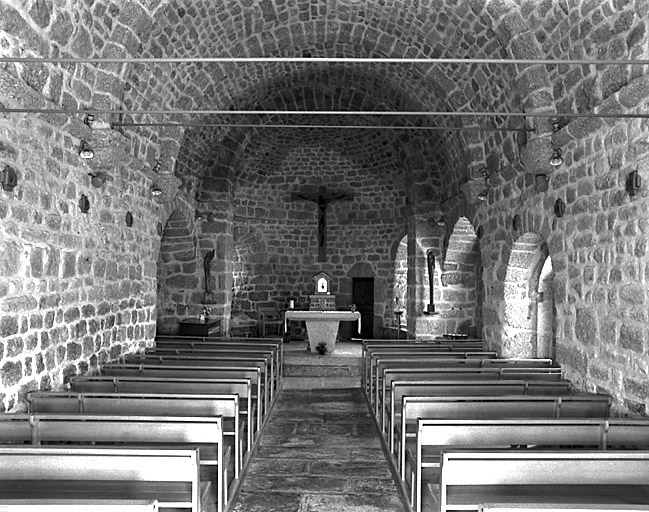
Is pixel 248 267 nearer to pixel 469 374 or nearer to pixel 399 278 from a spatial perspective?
pixel 399 278

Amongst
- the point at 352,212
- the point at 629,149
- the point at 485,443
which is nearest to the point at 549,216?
the point at 629,149

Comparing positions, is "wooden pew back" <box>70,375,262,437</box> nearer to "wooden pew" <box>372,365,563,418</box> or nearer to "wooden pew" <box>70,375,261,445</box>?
"wooden pew" <box>70,375,261,445</box>

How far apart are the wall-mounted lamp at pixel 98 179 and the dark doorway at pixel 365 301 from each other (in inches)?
405

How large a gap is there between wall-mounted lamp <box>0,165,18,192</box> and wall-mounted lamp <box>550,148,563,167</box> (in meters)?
5.62

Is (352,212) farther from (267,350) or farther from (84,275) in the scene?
(84,275)

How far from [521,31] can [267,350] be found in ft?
18.3

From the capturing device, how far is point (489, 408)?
4969mm

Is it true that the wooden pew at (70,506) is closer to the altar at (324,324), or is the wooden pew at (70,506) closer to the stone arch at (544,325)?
the stone arch at (544,325)

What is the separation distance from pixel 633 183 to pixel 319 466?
13.3 ft

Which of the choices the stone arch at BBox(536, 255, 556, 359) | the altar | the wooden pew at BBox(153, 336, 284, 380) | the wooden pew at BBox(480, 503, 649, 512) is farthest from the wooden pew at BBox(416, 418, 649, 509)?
the altar

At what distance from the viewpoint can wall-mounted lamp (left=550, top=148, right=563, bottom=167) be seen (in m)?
6.79

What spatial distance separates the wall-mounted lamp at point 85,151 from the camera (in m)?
6.38

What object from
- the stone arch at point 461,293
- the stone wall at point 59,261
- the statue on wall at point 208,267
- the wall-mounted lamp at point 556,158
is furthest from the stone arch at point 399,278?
the wall-mounted lamp at point 556,158

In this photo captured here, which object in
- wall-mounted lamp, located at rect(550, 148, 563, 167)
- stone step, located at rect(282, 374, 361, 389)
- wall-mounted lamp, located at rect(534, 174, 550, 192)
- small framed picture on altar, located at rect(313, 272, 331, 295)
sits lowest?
stone step, located at rect(282, 374, 361, 389)
